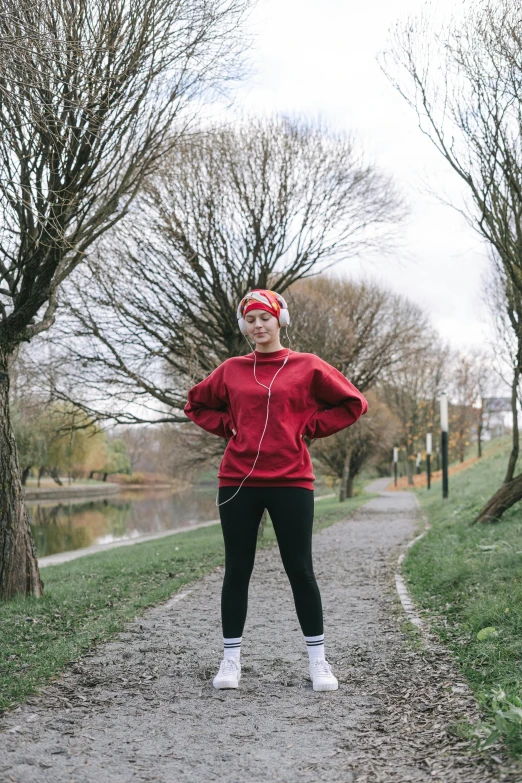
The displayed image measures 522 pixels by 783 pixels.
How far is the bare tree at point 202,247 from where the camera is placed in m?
14.2

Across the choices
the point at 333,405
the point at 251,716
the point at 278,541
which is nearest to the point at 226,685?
the point at 251,716

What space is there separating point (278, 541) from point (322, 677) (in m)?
0.80

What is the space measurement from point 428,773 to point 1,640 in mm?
3725

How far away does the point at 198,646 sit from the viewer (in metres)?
5.49

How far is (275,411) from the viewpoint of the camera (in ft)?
14.4

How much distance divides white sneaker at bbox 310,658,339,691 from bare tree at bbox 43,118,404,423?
1012cm

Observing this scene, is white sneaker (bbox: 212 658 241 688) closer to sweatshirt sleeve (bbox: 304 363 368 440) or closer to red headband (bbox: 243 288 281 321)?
sweatshirt sleeve (bbox: 304 363 368 440)

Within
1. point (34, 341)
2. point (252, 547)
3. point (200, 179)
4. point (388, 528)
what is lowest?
point (388, 528)

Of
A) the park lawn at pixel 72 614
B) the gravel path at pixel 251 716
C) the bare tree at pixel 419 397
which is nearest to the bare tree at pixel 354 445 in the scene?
the bare tree at pixel 419 397

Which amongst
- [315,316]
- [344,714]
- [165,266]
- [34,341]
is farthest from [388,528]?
[344,714]

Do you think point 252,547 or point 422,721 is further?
point 252,547

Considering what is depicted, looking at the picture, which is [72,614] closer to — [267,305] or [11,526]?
[11,526]

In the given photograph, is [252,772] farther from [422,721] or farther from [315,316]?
[315,316]

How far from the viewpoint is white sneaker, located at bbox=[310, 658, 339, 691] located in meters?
4.27
